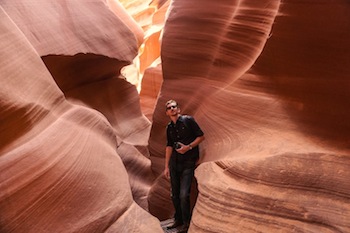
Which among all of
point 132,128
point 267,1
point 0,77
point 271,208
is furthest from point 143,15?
point 271,208

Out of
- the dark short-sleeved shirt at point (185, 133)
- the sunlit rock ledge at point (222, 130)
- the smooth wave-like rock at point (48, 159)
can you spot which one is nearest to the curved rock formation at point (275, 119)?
the sunlit rock ledge at point (222, 130)

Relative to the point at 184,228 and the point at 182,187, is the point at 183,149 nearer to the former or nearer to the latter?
the point at 182,187

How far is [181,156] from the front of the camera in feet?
15.0

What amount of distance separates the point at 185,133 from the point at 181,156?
0.95ft

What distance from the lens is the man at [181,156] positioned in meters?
4.45

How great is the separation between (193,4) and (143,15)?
34.0ft

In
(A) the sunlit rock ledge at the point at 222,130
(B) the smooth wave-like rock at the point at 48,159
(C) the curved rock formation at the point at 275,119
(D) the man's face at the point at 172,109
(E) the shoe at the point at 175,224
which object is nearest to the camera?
(C) the curved rock formation at the point at 275,119

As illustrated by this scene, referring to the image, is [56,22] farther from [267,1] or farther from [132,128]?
[267,1]

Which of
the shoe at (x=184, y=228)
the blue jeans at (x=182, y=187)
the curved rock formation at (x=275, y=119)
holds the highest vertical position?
the curved rock formation at (x=275, y=119)

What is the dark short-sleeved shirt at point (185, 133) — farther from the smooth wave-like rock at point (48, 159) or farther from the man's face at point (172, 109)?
the smooth wave-like rock at point (48, 159)

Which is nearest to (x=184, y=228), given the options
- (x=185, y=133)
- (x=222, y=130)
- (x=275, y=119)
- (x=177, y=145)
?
(x=177, y=145)

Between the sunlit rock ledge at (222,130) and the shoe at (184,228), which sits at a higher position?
the sunlit rock ledge at (222,130)

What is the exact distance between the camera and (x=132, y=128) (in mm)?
8148

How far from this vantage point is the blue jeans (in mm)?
4449
